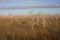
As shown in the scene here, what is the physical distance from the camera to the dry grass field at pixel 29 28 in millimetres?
728

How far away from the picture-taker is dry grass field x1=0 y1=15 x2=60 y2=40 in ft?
2.39

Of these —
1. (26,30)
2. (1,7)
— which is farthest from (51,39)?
(1,7)

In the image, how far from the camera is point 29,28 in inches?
30.3

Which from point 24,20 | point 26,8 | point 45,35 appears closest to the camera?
point 45,35

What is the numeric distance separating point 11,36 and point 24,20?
16 cm

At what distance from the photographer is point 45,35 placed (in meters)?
0.73

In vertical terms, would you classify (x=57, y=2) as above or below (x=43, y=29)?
above

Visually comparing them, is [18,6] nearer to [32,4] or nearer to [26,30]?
[32,4]

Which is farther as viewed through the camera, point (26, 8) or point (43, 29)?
point (26, 8)

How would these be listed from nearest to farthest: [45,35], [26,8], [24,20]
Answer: [45,35], [24,20], [26,8]

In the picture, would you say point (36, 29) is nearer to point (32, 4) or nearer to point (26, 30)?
point (26, 30)

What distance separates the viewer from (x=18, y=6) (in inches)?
42.9

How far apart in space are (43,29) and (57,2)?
45 centimetres

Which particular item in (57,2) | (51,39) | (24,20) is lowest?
(51,39)
